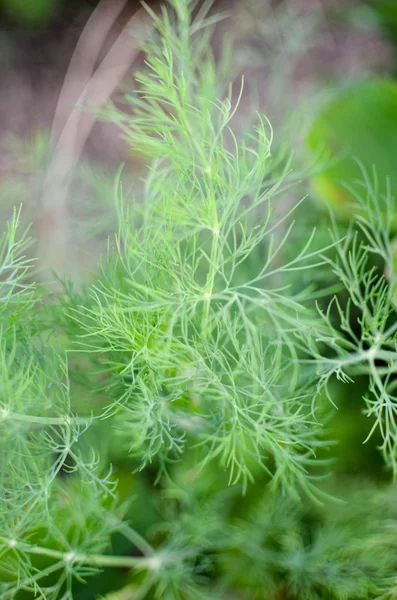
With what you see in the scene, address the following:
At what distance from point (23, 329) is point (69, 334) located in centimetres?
6

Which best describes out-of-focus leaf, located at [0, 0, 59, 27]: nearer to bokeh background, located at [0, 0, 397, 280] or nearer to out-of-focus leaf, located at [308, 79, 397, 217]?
bokeh background, located at [0, 0, 397, 280]

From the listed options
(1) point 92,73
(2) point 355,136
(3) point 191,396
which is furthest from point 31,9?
(3) point 191,396

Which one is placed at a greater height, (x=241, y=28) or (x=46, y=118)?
(x=241, y=28)

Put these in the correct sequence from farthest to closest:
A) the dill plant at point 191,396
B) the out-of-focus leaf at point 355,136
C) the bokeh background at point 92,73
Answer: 1. the bokeh background at point 92,73
2. the out-of-focus leaf at point 355,136
3. the dill plant at point 191,396

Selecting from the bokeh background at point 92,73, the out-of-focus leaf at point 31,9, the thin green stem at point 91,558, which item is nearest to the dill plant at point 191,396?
the thin green stem at point 91,558

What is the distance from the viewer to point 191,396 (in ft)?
1.61

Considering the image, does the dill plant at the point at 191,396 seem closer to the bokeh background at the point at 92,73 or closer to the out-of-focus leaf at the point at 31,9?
the bokeh background at the point at 92,73

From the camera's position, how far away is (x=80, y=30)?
99 cm

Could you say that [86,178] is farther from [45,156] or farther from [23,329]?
[23,329]

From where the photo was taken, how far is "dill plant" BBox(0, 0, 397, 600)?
410 millimetres

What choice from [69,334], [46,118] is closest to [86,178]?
[46,118]

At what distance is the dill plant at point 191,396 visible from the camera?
0.41 meters

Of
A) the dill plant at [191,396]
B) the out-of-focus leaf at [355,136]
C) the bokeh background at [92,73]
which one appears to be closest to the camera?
the dill plant at [191,396]

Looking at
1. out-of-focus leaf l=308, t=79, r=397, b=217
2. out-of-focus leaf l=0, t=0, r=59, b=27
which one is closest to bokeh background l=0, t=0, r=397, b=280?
out-of-focus leaf l=0, t=0, r=59, b=27
